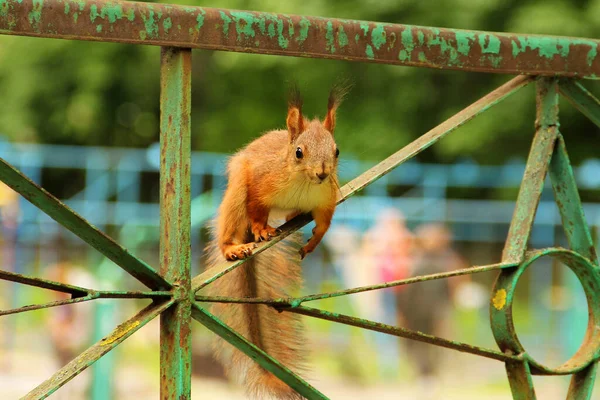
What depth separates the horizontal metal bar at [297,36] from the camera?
1423mm

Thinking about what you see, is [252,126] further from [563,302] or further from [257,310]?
[257,310]

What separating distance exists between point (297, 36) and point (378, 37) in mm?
153

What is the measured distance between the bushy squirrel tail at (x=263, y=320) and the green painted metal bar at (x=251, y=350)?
0.53 feet

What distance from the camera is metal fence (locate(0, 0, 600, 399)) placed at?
143 centimetres

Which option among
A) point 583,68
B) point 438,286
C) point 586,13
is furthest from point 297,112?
point 586,13

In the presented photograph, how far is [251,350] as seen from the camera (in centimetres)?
154

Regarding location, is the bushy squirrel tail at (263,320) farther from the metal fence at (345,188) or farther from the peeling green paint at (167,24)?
the peeling green paint at (167,24)

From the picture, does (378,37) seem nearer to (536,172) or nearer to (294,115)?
(536,172)

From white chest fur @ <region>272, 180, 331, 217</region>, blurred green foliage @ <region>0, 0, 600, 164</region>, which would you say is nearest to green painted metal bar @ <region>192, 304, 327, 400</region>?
white chest fur @ <region>272, 180, 331, 217</region>

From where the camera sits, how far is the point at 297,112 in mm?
2322

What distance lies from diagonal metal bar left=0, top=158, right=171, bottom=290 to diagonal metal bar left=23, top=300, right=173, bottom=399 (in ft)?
0.13

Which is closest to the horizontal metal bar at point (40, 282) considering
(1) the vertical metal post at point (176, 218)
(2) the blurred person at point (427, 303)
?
(1) the vertical metal post at point (176, 218)

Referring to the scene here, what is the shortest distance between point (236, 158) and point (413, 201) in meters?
9.75

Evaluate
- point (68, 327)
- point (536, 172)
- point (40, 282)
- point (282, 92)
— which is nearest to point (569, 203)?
point (536, 172)
